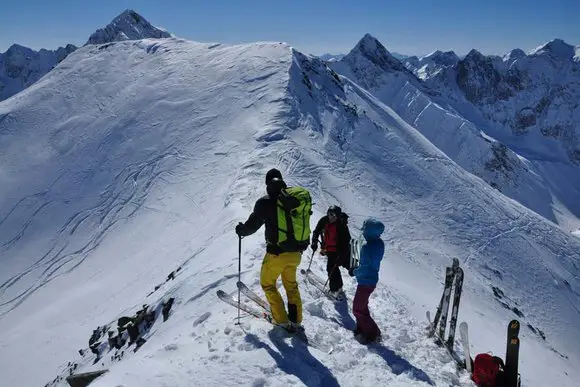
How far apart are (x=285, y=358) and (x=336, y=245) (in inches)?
150

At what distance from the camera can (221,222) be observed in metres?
18.7

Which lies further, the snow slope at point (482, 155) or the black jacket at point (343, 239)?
the snow slope at point (482, 155)

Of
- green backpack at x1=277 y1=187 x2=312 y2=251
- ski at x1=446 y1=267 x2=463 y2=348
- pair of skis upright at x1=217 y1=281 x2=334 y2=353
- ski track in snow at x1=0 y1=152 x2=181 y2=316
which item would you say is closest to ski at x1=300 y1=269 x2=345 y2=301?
pair of skis upright at x1=217 y1=281 x2=334 y2=353

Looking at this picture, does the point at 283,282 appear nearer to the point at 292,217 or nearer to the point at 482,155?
the point at 292,217

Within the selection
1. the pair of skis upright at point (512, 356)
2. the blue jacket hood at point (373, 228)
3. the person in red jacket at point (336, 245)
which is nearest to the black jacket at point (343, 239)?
the person in red jacket at point (336, 245)

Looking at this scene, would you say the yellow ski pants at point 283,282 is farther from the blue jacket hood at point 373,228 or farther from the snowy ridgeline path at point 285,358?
the blue jacket hood at point 373,228

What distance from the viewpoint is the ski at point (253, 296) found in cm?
920

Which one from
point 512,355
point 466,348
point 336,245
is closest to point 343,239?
point 336,245

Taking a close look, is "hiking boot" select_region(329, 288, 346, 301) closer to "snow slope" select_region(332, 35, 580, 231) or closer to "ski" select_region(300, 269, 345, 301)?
Answer: "ski" select_region(300, 269, 345, 301)

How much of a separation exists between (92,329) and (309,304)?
1001 centimetres

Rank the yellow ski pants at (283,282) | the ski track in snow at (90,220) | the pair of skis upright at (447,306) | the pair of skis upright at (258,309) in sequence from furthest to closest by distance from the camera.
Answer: the ski track in snow at (90,220)
the pair of skis upright at (447,306)
the pair of skis upright at (258,309)
the yellow ski pants at (283,282)

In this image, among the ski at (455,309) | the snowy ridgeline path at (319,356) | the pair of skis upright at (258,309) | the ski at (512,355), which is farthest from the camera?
the ski at (455,309)

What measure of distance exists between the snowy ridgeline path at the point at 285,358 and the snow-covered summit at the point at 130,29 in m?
135

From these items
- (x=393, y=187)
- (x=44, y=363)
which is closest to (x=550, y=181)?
(x=393, y=187)
